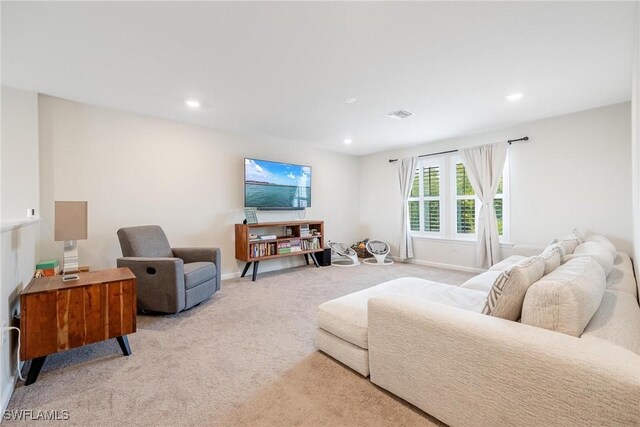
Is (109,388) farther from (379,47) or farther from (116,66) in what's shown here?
(379,47)

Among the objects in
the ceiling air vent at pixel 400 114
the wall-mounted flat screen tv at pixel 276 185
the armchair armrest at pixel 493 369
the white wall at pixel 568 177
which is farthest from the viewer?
the wall-mounted flat screen tv at pixel 276 185

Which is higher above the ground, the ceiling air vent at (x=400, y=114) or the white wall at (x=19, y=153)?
the ceiling air vent at (x=400, y=114)

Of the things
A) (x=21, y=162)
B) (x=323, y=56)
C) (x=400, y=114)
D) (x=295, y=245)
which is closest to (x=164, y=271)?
(x=21, y=162)

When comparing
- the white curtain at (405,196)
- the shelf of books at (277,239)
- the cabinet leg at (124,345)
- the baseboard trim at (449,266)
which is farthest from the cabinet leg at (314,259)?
the cabinet leg at (124,345)

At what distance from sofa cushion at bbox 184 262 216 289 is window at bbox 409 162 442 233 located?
382 cm

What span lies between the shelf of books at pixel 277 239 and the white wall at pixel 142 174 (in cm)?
24

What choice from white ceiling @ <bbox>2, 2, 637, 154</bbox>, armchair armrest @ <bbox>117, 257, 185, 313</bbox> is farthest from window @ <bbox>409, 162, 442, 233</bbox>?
armchair armrest @ <bbox>117, 257, 185, 313</bbox>

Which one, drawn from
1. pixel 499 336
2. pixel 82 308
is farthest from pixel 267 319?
pixel 499 336

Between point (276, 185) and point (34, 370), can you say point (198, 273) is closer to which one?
point (34, 370)

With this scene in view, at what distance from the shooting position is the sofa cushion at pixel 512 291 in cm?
119

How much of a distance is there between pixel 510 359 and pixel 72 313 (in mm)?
2458

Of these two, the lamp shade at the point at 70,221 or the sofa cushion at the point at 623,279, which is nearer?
the sofa cushion at the point at 623,279

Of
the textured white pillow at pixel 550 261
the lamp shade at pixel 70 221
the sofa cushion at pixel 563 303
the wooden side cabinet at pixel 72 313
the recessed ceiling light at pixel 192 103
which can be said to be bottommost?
the wooden side cabinet at pixel 72 313

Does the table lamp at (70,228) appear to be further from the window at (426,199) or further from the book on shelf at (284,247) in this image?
the window at (426,199)
